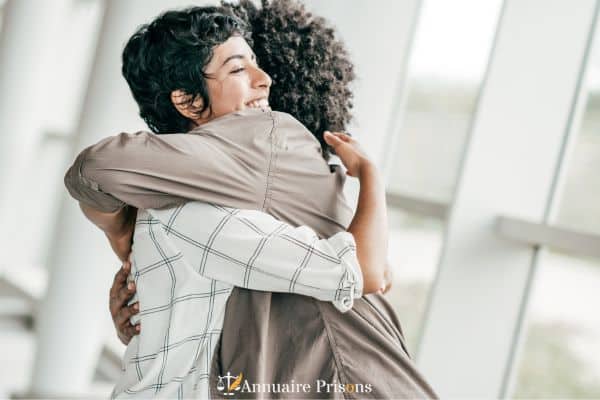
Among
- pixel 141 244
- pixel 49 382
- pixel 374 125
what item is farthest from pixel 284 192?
pixel 49 382

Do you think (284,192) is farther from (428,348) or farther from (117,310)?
(428,348)

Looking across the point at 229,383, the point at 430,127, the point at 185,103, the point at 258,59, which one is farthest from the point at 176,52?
the point at 430,127

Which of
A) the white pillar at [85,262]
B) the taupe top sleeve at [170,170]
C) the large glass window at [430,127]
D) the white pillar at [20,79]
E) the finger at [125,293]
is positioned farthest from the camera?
the white pillar at [20,79]

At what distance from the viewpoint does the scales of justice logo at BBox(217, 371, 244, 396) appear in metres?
1.23

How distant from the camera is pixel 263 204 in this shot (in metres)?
1.24

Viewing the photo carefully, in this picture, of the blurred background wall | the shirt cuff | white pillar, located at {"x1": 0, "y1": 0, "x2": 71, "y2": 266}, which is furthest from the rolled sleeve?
white pillar, located at {"x1": 0, "y1": 0, "x2": 71, "y2": 266}

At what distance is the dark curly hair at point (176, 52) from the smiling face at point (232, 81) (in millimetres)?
11

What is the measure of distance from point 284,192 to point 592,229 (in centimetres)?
132

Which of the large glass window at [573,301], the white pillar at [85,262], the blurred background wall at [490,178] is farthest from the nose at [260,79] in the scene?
the white pillar at [85,262]

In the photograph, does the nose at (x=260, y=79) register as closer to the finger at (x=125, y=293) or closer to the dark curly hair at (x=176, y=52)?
the dark curly hair at (x=176, y=52)

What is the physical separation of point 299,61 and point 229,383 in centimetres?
68

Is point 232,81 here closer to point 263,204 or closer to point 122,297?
point 263,204

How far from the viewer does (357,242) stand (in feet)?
4.01

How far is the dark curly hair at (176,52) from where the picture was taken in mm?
1351
